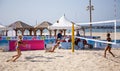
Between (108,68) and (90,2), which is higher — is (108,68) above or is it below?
below

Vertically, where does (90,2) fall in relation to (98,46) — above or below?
above

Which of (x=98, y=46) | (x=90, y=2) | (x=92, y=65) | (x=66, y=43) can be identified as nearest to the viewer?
(x=92, y=65)

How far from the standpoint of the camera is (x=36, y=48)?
13.2m

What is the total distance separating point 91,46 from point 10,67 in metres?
7.80

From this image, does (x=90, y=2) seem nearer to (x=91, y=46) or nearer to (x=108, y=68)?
(x=91, y=46)

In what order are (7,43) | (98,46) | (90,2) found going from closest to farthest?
(7,43), (98,46), (90,2)

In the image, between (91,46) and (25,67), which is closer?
(25,67)

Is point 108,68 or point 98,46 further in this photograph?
point 98,46

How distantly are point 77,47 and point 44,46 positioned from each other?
6.88 ft

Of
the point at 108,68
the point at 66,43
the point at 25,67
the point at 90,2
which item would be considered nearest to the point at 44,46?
the point at 66,43

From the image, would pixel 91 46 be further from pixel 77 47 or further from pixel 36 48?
pixel 36 48

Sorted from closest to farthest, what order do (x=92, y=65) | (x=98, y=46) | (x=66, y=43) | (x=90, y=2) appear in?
(x=92, y=65) → (x=66, y=43) → (x=98, y=46) → (x=90, y=2)

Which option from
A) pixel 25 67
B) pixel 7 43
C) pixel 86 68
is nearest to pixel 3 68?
pixel 25 67

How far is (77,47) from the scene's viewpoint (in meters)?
13.3
